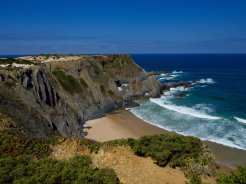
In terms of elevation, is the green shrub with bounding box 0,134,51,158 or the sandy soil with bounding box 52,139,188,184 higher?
the green shrub with bounding box 0,134,51,158

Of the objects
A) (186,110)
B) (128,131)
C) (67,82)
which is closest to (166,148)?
(128,131)

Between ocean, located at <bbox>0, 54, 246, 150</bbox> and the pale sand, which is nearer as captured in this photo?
the pale sand

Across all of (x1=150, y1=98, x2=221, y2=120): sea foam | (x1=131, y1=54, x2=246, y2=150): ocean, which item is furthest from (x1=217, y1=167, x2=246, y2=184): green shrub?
(x1=150, y1=98, x2=221, y2=120): sea foam

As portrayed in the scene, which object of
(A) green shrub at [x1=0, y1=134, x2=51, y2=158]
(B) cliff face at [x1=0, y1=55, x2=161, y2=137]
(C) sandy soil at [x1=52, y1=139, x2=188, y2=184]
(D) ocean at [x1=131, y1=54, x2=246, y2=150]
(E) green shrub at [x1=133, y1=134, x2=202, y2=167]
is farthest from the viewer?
(D) ocean at [x1=131, y1=54, x2=246, y2=150]

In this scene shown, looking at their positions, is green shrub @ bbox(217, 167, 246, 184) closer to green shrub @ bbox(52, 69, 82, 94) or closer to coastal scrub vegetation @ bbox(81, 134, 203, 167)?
coastal scrub vegetation @ bbox(81, 134, 203, 167)

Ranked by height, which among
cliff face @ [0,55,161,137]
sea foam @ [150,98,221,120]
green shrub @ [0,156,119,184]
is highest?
green shrub @ [0,156,119,184]

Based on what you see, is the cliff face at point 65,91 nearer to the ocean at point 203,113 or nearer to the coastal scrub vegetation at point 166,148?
the ocean at point 203,113

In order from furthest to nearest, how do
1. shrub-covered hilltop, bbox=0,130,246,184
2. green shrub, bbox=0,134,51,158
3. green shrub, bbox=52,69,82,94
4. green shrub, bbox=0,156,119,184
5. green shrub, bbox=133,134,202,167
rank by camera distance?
green shrub, bbox=52,69,82,94 → green shrub, bbox=133,134,202,167 → green shrub, bbox=0,134,51,158 → shrub-covered hilltop, bbox=0,130,246,184 → green shrub, bbox=0,156,119,184

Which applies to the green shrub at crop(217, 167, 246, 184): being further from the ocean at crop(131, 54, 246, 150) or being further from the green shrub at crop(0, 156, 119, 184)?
the ocean at crop(131, 54, 246, 150)

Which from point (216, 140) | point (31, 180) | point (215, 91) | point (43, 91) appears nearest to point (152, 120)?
point (216, 140)

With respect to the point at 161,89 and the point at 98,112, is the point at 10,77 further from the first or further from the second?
the point at 161,89
